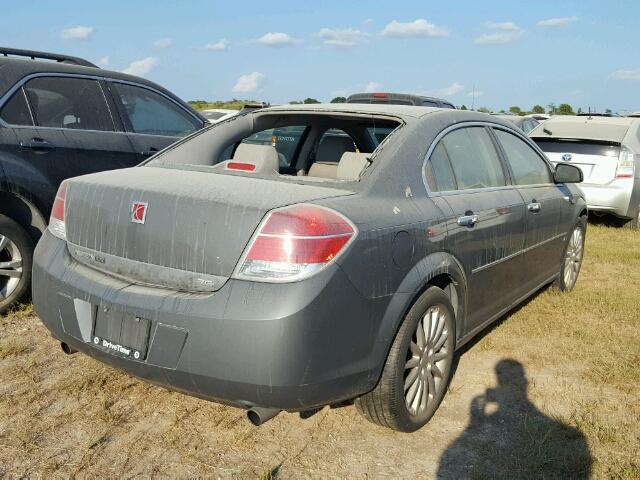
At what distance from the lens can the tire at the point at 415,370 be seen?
292cm

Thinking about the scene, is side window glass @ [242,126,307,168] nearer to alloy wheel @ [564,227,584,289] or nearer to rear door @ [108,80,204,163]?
rear door @ [108,80,204,163]

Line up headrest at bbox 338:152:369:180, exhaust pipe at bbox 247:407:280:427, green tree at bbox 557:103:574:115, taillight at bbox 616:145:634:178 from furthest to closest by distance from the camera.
A: green tree at bbox 557:103:574:115 → taillight at bbox 616:145:634:178 → headrest at bbox 338:152:369:180 → exhaust pipe at bbox 247:407:280:427

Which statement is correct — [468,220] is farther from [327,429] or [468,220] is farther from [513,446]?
[327,429]

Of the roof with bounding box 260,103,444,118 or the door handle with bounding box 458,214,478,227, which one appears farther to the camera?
the roof with bounding box 260,103,444,118

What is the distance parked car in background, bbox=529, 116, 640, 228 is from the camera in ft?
28.7

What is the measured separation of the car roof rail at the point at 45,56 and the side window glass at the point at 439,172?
3471 mm

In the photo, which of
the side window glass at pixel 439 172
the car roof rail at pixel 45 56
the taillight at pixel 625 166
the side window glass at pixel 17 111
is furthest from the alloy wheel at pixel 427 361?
the taillight at pixel 625 166

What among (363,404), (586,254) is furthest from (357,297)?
(586,254)

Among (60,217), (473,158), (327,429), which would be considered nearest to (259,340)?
(327,429)

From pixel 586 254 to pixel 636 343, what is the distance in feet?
10.8

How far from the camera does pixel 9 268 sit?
4.55 metres

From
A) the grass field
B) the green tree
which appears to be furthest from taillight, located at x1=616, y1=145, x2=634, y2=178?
the green tree

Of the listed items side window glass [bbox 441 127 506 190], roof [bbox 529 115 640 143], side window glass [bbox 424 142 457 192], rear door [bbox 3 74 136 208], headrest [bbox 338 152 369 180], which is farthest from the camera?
roof [bbox 529 115 640 143]

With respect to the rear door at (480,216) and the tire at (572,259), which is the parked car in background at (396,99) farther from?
the rear door at (480,216)
